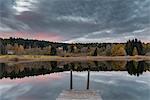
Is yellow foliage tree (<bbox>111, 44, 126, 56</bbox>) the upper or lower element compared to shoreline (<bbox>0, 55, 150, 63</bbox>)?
upper

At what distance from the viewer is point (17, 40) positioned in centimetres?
3966

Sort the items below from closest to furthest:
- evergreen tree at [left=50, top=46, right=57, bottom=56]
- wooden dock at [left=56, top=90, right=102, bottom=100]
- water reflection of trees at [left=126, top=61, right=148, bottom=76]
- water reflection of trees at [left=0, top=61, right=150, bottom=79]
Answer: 1. wooden dock at [left=56, top=90, right=102, bottom=100]
2. water reflection of trees at [left=0, top=61, right=150, bottom=79]
3. water reflection of trees at [left=126, top=61, right=148, bottom=76]
4. evergreen tree at [left=50, top=46, right=57, bottom=56]

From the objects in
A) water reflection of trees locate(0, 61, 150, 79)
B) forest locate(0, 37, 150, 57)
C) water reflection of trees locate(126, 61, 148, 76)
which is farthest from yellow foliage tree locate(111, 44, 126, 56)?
water reflection of trees locate(126, 61, 148, 76)

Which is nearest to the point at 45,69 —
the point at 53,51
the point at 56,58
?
the point at 53,51

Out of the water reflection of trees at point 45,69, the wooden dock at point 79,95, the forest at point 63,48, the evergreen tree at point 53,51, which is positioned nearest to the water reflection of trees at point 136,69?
the water reflection of trees at point 45,69

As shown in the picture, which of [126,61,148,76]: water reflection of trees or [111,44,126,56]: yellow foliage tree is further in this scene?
[111,44,126,56]: yellow foliage tree

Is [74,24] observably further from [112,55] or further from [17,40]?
[112,55]

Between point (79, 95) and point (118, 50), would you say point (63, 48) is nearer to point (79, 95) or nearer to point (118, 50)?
point (118, 50)

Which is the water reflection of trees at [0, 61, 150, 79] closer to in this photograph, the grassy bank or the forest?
the forest

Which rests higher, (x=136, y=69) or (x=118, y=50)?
(x=118, y=50)

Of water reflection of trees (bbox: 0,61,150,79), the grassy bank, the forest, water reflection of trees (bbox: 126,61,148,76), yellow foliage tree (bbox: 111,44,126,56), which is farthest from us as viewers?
yellow foliage tree (bbox: 111,44,126,56)

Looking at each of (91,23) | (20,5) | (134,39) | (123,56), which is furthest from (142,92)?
(123,56)

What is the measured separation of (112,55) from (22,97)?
104ft

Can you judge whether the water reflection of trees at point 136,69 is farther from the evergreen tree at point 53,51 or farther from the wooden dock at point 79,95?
the wooden dock at point 79,95
